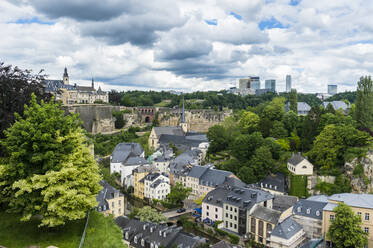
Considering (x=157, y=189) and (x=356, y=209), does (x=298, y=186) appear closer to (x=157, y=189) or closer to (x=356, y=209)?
(x=356, y=209)

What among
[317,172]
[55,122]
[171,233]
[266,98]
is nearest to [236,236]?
[171,233]

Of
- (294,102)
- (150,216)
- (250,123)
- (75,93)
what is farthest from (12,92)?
(75,93)

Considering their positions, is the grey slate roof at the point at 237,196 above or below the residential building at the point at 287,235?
above

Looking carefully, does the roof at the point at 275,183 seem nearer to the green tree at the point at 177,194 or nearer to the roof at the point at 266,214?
the roof at the point at 266,214

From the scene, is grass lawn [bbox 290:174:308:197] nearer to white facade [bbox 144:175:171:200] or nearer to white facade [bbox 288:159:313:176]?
white facade [bbox 288:159:313:176]

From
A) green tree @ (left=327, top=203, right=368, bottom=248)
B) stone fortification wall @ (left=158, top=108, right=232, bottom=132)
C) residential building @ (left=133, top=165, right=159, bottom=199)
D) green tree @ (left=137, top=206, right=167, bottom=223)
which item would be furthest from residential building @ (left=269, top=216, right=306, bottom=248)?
stone fortification wall @ (left=158, top=108, right=232, bottom=132)

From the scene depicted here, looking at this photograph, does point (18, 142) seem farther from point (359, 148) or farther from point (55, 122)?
point (359, 148)

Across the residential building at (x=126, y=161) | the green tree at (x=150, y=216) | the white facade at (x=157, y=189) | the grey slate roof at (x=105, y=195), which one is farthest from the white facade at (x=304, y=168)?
the residential building at (x=126, y=161)
